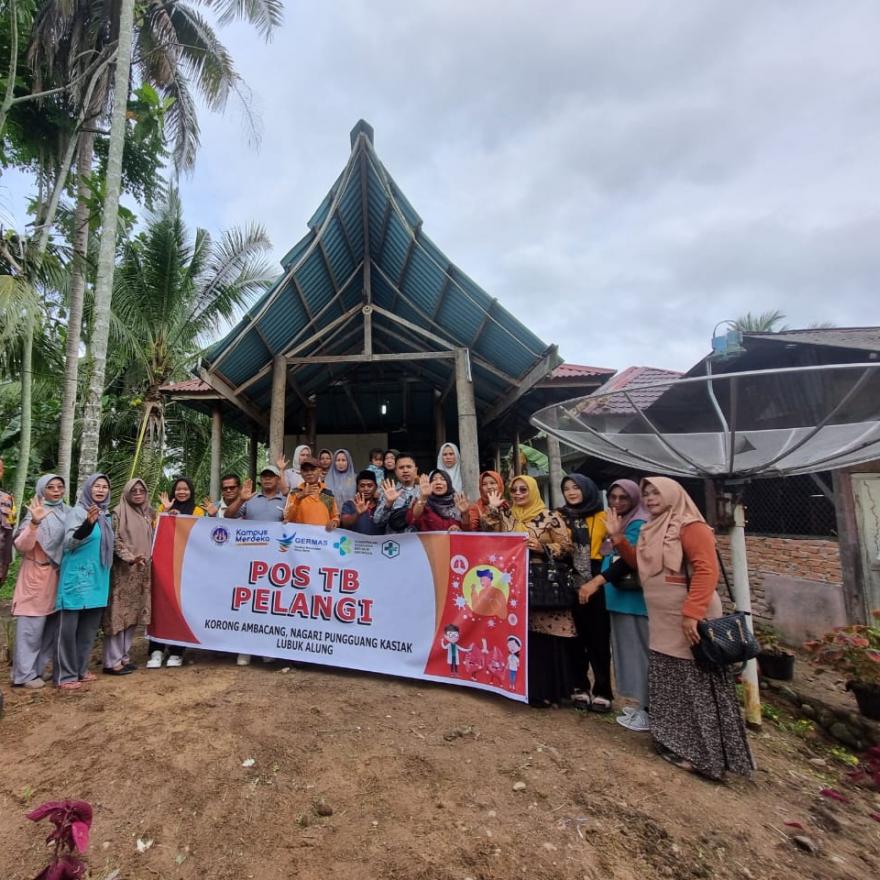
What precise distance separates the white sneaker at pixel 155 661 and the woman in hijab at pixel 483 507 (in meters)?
2.58

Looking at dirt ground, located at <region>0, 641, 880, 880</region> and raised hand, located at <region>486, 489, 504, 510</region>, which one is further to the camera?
raised hand, located at <region>486, 489, 504, 510</region>

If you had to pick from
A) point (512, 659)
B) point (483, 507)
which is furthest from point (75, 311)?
point (512, 659)

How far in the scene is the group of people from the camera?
2.51 meters

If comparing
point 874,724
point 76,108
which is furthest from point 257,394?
point 874,724

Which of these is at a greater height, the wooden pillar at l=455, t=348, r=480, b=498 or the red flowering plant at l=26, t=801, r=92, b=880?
the wooden pillar at l=455, t=348, r=480, b=498

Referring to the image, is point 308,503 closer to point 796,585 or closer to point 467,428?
point 467,428

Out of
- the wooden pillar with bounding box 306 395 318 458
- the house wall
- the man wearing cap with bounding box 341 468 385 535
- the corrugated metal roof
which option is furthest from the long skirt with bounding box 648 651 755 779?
the wooden pillar with bounding box 306 395 318 458

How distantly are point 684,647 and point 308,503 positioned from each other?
2.83 metres

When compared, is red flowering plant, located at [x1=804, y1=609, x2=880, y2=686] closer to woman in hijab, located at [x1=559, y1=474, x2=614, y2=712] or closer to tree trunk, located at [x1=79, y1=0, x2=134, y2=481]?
woman in hijab, located at [x1=559, y1=474, x2=614, y2=712]

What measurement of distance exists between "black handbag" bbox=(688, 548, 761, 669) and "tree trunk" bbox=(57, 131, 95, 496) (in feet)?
23.0

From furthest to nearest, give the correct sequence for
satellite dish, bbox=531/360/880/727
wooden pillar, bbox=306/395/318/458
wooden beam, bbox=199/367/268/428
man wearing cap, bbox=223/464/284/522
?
wooden pillar, bbox=306/395/318/458
wooden beam, bbox=199/367/268/428
man wearing cap, bbox=223/464/284/522
satellite dish, bbox=531/360/880/727

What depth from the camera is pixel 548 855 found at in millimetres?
1902

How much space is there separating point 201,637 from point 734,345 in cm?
464

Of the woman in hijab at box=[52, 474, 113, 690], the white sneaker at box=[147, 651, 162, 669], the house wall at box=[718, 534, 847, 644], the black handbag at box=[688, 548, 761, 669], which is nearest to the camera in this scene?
the black handbag at box=[688, 548, 761, 669]
